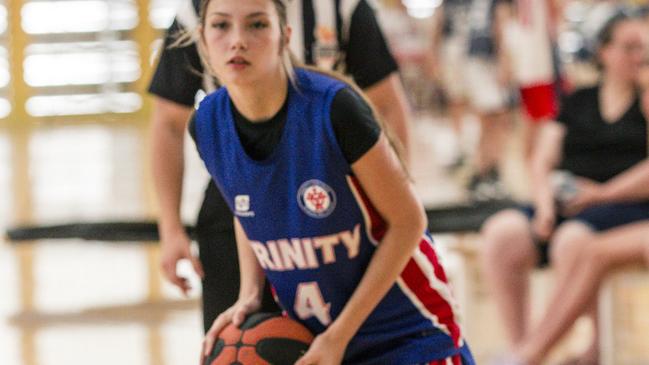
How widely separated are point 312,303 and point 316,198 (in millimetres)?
218

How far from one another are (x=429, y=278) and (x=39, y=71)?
58.3 feet

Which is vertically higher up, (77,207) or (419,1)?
(419,1)

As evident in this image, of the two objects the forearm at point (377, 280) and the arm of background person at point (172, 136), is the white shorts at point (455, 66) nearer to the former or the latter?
the arm of background person at point (172, 136)

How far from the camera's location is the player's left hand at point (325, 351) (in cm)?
198

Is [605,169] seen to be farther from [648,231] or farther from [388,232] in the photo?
[388,232]

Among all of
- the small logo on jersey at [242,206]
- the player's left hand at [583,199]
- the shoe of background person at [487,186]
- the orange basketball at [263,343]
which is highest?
the small logo on jersey at [242,206]

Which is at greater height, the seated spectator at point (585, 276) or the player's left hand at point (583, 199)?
the player's left hand at point (583, 199)

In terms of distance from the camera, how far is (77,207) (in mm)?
8727

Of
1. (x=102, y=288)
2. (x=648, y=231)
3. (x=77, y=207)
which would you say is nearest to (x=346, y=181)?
(x=648, y=231)

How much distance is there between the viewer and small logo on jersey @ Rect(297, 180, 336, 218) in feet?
6.55

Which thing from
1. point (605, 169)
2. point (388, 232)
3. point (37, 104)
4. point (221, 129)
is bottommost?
point (37, 104)

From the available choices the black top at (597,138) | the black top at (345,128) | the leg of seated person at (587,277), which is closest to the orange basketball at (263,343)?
the black top at (345,128)

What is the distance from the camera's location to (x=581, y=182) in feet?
14.0

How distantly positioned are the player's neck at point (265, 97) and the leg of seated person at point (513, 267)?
234cm
